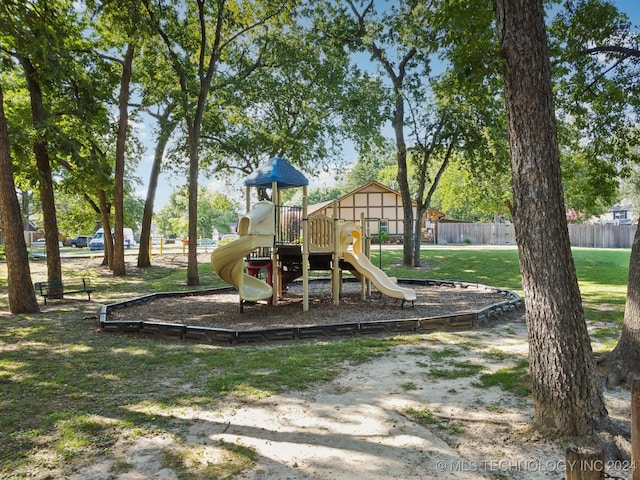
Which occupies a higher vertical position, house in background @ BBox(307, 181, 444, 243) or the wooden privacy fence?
house in background @ BBox(307, 181, 444, 243)

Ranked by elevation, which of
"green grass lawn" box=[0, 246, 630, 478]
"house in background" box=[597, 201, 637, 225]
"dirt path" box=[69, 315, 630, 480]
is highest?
"house in background" box=[597, 201, 637, 225]

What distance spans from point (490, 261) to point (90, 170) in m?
17.2

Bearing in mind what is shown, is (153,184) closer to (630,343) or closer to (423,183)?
(423,183)

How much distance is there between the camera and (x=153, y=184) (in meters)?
20.8

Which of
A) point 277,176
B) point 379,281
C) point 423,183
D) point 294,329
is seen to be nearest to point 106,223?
point 277,176

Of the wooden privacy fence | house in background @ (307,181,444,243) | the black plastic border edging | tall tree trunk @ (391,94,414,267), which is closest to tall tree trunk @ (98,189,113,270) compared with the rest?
the black plastic border edging

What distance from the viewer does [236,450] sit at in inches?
131

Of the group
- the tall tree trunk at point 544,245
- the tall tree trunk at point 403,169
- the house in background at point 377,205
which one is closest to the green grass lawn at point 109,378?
the tall tree trunk at point 544,245

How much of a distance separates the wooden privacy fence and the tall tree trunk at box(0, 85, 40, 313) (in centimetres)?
3534

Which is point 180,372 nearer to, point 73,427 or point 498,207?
point 73,427

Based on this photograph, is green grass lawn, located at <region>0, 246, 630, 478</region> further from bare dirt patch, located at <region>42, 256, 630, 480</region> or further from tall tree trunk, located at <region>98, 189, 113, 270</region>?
tall tree trunk, located at <region>98, 189, 113, 270</region>

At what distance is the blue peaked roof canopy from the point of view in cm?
1109

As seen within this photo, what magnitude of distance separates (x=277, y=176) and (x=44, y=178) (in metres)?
5.72

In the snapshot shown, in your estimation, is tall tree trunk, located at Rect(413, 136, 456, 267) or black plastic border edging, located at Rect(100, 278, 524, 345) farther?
tall tree trunk, located at Rect(413, 136, 456, 267)
